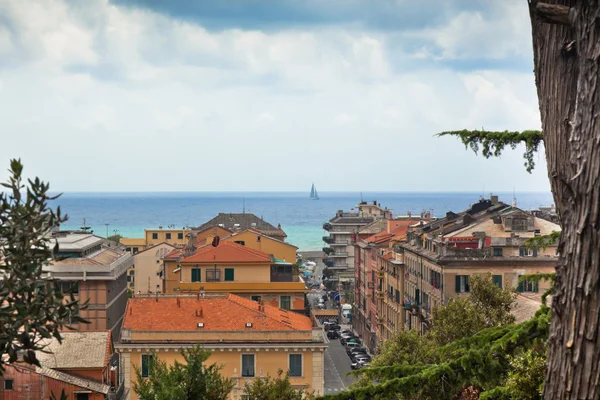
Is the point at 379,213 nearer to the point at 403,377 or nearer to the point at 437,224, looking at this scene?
the point at 437,224

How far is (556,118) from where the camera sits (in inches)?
279

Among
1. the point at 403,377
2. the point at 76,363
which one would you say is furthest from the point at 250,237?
the point at 403,377

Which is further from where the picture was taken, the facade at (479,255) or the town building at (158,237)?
the town building at (158,237)

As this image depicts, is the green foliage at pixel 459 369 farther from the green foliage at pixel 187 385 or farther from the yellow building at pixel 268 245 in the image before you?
the yellow building at pixel 268 245

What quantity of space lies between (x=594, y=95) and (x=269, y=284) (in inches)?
2052

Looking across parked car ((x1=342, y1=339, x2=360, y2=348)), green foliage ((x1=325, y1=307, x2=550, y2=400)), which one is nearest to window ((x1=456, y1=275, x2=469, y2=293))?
parked car ((x1=342, y1=339, x2=360, y2=348))

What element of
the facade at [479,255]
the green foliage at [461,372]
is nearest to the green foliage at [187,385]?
the green foliage at [461,372]

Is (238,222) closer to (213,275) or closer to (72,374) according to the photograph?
(213,275)

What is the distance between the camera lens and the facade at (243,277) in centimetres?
5812

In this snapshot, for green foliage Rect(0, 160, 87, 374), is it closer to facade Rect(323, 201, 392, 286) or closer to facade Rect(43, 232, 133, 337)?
facade Rect(43, 232, 133, 337)

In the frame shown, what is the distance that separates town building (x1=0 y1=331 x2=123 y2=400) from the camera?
110ft

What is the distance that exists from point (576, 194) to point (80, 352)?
33797 mm

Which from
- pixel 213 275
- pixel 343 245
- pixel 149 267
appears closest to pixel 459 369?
pixel 213 275

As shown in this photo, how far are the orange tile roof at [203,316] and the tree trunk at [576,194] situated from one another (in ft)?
119
